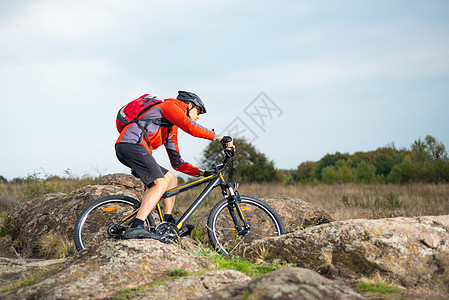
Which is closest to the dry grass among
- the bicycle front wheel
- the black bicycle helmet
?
the bicycle front wheel

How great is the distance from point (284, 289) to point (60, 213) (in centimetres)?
631

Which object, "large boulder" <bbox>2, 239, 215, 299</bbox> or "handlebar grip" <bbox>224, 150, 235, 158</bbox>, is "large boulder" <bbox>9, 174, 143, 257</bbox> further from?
"large boulder" <bbox>2, 239, 215, 299</bbox>

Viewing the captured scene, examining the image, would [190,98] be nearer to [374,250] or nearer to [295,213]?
[374,250]

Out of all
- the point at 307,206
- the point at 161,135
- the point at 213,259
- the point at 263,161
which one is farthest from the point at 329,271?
the point at 263,161

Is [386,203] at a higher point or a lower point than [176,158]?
lower

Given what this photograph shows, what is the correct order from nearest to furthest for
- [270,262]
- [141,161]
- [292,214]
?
[270,262]
[141,161]
[292,214]

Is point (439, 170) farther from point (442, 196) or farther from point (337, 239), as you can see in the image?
point (337, 239)

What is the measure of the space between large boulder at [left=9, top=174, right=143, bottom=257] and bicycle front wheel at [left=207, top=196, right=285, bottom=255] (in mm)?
2230

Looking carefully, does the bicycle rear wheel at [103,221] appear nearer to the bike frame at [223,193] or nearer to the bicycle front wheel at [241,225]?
the bike frame at [223,193]

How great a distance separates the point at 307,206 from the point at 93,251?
15.2 ft

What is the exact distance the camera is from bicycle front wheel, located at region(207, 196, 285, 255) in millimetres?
5719

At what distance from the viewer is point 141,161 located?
5.49 metres

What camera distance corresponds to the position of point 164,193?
19.0 ft

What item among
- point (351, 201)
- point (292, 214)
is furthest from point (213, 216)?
point (351, 201)
